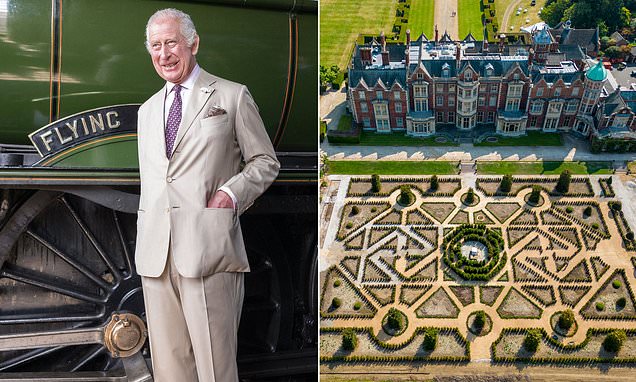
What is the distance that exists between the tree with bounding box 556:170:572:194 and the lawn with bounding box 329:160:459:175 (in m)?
4.21

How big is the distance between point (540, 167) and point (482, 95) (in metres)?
4.74

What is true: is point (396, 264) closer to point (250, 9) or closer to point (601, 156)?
point (601, 156)

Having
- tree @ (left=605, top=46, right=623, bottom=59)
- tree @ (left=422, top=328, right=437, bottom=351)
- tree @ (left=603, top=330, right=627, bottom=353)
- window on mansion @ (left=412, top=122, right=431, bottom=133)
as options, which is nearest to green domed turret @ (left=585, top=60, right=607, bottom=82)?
tree @ (left=605, top=46, right=623, bottom=59)

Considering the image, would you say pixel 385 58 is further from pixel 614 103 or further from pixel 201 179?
pixel 201 179

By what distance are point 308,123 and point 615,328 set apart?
16.1 m

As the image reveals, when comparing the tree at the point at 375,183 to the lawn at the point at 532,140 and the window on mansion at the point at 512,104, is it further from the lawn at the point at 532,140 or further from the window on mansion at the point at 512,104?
the window on mansion at the point at 512,104

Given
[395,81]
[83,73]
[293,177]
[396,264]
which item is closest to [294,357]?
[293,177]

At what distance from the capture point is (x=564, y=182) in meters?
24.8

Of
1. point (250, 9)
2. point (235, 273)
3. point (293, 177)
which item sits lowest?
point (235, 273)

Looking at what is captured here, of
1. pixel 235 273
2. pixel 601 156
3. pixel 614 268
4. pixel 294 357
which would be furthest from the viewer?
pixel 601 156

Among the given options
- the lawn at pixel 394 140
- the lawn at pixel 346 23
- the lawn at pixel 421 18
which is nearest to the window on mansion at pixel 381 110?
the lawn at pixel 394 140

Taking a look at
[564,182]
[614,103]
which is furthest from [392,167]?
[614,103]

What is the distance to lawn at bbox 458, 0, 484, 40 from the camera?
3691 cm

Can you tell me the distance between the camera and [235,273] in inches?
224
